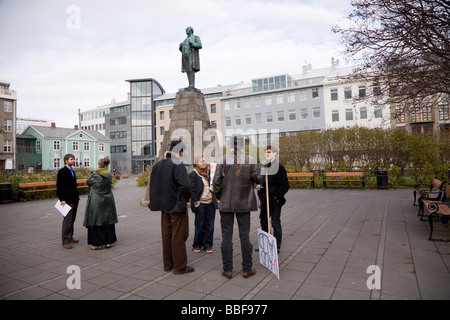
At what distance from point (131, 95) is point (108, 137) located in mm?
10945

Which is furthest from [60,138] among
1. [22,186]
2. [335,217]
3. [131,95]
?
[335,217]

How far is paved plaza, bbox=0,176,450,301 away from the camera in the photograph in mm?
3578

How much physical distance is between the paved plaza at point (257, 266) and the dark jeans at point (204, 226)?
0.25 m

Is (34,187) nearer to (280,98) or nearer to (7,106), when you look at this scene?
(280,98)

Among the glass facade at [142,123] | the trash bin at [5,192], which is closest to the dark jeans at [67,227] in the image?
the trash bin at [5,192]

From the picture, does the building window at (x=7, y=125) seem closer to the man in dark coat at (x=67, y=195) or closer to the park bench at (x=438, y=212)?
the man in dark coat at (x=67, y=195)

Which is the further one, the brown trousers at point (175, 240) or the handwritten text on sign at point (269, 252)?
the brown trousers at point (175, 240)

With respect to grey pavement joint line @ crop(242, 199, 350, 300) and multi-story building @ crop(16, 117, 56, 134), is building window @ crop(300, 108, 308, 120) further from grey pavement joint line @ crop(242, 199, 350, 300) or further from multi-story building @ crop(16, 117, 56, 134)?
multi-story building @ crop(16, 117, 56, 134)

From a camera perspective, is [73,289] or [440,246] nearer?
[73,289]

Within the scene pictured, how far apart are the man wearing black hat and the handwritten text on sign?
1.11 m

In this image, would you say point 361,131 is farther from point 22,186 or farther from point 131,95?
point 131,95

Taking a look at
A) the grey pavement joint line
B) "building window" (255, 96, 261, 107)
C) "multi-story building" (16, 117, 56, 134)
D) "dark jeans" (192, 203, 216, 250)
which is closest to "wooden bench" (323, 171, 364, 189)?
the grey pavement joint line

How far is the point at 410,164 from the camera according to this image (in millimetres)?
16359

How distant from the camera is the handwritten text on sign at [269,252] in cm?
392
